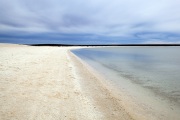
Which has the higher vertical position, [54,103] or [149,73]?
[54,103]

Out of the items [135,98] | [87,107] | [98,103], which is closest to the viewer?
[87,107]

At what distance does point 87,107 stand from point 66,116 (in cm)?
111

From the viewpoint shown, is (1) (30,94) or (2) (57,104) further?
(1) (30,94)

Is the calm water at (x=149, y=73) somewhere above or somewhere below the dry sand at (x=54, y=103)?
below

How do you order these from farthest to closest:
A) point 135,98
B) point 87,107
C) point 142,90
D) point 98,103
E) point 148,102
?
1. point 142,90
2. point 135,98
3. point 148,102
4. point 98,103
5. point 87,107

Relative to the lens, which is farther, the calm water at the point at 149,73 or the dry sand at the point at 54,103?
the calm water at the point at 149,73

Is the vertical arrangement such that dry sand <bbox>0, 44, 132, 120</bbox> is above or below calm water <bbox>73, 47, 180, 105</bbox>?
above

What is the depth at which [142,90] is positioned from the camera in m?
10.2

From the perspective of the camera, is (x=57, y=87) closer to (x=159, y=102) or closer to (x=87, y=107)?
(x=87, y=107)

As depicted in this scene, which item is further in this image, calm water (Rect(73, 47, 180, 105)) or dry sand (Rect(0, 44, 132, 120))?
calm water (Rect(73, 47, 180, 105))

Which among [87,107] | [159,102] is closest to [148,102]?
[159,102]

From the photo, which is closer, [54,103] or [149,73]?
[54,103]

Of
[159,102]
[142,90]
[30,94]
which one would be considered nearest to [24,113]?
[30,94]

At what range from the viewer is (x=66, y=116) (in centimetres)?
570
